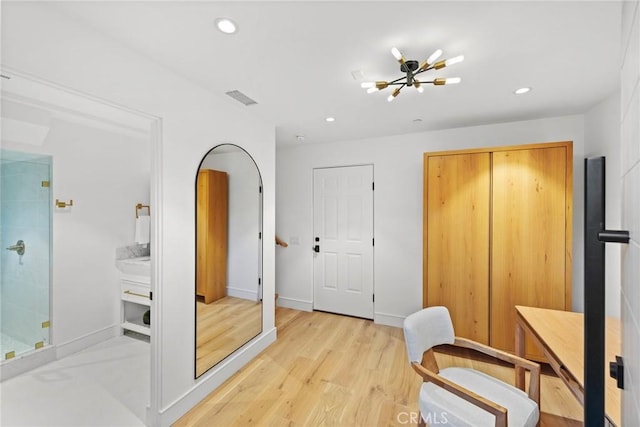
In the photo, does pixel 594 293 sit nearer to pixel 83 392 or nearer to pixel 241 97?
pixel 241 97

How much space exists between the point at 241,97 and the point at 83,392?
8.82 feet

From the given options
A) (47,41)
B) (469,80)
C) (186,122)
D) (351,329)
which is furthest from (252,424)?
(469,80)

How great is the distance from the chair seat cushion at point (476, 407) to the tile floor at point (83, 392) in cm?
189

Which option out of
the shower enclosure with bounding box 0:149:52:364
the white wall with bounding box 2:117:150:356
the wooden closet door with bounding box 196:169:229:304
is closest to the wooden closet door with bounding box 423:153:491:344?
the wooden closet door with bounding box 196:169:229:304

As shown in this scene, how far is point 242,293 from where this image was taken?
266 centimetres

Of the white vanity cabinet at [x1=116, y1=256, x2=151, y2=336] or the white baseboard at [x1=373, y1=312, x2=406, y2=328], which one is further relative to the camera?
the white baseboard at [x1=373, y1=312, x2=406, y2=328]

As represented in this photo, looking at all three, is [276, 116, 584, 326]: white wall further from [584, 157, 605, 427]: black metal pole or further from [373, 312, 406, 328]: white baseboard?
→ [584, 157, 605, 427]: black metal pole

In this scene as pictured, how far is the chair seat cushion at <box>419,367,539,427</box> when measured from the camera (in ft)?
4.33

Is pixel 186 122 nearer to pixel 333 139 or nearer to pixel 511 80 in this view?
pixel 333 139

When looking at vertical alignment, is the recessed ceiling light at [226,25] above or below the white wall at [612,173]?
above

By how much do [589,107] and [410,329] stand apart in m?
2.74

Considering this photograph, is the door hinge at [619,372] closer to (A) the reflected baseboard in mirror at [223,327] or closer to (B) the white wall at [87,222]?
(A) the reflected baseboard in mirror at [223,327]

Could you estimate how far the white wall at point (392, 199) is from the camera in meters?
2.74

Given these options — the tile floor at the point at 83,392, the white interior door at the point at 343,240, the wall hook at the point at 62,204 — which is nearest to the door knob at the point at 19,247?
the wall hook at the point at 62,204
